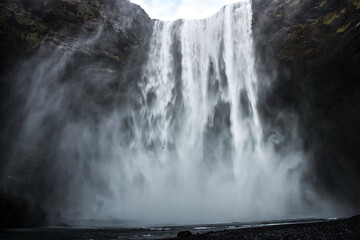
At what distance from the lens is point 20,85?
63.7 ft

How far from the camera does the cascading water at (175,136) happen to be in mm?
19812

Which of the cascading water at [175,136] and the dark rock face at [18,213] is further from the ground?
the cascading water at [175,136]

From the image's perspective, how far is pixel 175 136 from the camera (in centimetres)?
2278

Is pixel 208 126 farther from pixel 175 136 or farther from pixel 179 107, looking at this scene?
pixel 179 107

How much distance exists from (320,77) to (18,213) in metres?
21.2

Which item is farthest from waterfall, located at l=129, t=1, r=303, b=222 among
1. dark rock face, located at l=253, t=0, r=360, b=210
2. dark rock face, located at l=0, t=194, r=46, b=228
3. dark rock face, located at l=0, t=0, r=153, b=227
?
dark rock face, located at l=0, t=194, r=46, b=228

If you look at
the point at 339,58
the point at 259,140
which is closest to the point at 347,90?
the point at 339,58

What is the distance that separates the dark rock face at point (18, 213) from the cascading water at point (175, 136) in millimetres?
4075

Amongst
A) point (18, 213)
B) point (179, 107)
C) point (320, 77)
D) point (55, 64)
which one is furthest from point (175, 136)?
point (18, 213)

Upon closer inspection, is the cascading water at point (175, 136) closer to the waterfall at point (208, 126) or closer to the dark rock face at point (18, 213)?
the waterfall at point (208, 126)

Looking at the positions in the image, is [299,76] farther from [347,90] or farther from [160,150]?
[160,150]

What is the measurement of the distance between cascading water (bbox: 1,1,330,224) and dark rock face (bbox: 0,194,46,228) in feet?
13.4

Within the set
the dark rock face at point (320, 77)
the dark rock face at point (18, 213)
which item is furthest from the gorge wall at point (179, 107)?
the dark rock face at point (18, 213)

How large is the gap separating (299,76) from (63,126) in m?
18.7
